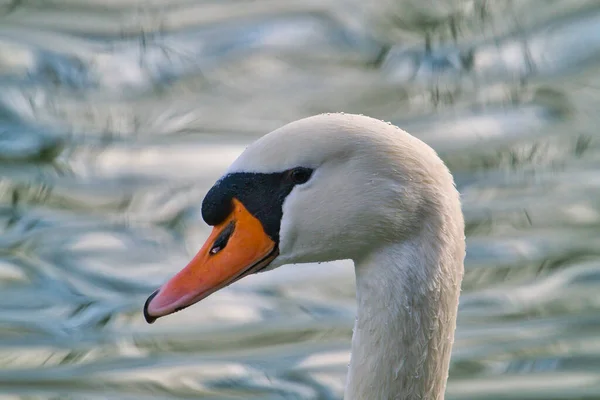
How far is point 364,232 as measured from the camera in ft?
11.4

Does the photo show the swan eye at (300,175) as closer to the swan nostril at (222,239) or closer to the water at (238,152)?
the swan nostril at (222,239)

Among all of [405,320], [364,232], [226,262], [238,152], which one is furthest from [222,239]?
[238,152]

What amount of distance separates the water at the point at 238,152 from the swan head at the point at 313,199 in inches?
70.0

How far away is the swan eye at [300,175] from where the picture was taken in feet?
11.4

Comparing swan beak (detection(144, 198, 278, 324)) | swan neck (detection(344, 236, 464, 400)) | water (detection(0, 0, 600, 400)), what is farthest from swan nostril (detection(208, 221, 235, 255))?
water (detection(0, 0, 600, 400))

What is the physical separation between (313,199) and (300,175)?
2.7 inches

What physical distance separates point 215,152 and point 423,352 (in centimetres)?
345

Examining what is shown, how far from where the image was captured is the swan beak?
11.8ft

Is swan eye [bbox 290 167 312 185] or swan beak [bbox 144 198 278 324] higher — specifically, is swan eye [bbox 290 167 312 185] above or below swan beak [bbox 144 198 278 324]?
above

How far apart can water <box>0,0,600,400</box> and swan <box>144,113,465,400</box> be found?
1.77m

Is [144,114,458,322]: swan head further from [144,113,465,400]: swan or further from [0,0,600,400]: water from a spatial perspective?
[0,0,600,400]: water

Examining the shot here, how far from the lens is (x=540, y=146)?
6926 millimetres

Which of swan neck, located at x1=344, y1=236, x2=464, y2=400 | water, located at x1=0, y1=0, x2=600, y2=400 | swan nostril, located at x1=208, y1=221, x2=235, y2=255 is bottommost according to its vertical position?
swan neck, located at x1=344, y1=236, x2=464, y2=400

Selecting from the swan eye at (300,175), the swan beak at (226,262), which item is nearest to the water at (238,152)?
the swan beak at (226,262)
